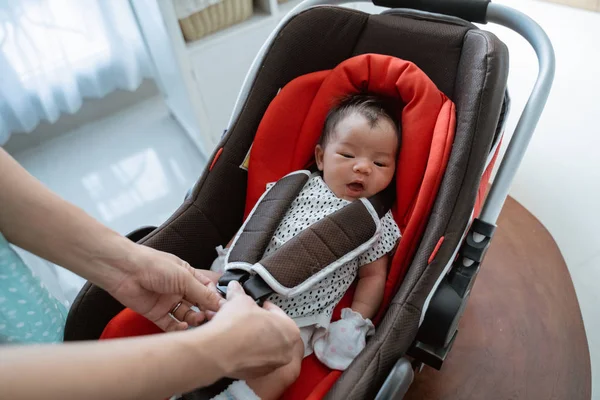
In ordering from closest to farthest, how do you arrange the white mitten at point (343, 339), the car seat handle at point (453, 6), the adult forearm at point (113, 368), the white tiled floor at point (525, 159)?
the adult forearm at point (113, 368) < the white mitten at point (343, 339) < the car seat handle at point (453, 6) < the white tiled floor at point (525, 159)

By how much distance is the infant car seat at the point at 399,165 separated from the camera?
0.85m

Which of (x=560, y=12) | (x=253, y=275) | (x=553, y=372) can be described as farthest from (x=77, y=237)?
(x=560, y=12)

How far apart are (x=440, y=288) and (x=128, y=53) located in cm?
175

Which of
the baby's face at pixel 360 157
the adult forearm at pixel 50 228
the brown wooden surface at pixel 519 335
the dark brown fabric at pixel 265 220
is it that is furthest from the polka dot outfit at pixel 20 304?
the brown wooden surface at pixel 519 335

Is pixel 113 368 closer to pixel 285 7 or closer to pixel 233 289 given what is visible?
pixel 233 289

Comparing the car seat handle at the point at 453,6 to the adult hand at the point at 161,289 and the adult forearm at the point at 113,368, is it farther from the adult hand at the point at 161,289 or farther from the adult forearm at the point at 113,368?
the adult forearm at the point at 113,368

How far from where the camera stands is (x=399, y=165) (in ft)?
3.56

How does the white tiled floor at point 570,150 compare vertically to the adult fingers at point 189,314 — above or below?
below

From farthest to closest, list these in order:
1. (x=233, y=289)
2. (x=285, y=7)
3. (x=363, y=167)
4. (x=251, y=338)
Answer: (x=285, y=7)
(x=363, y=167)
(x=233, y=289)
(x=251, y=338)

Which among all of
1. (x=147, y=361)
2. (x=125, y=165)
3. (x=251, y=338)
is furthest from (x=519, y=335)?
(x=125, y=165)

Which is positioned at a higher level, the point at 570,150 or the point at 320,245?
the point at 320,245

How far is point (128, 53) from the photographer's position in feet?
6.67

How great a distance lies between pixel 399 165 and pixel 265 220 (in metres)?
0.34

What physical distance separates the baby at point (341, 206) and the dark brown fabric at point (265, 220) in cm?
4
